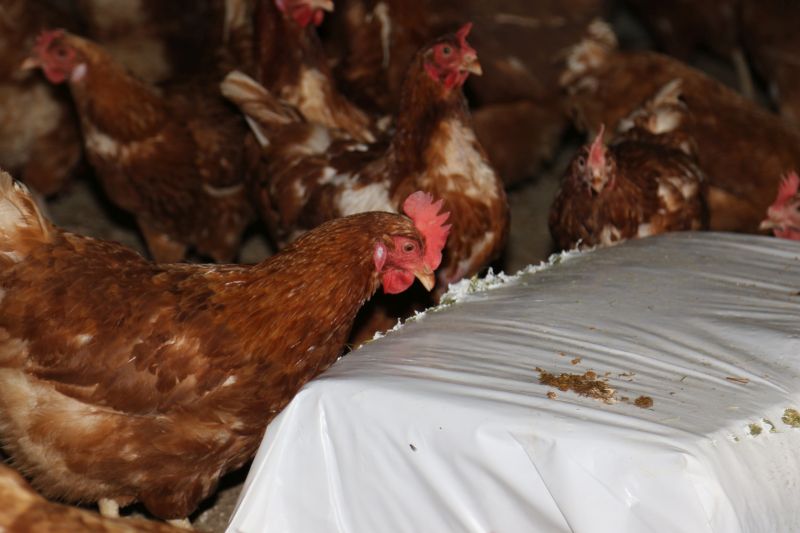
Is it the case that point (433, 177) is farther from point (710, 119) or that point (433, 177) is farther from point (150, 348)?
point (710, 119)

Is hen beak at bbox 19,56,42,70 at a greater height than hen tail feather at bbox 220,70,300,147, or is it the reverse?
hen beak at bbox 19,56,42,70

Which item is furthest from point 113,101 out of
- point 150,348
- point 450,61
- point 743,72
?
point 743,72

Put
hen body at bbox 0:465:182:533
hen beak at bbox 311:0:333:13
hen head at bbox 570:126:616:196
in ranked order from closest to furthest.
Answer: hen body at bbox 0:465:182:533 → hen head at bbox 570:126:616:196 → hen beak at bbox 311:0:333:13

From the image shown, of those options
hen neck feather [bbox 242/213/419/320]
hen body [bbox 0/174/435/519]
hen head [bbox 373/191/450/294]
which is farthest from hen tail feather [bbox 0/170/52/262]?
hen head [bbox 373/191/450/294]

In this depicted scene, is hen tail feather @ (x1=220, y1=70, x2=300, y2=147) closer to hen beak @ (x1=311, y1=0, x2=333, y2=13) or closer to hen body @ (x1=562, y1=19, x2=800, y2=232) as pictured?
hen beak @ (x1=311, y1=0, x2=333, y2=13)

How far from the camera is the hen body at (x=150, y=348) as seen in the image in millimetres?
2498

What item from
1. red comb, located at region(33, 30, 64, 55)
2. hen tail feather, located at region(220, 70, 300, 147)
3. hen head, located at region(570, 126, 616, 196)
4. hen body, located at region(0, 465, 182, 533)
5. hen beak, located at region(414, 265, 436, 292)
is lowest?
hen body, located at region(0, 465, 182, 533)

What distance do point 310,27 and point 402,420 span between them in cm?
266

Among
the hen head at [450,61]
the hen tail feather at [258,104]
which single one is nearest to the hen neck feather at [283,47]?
the hen tail feather at [258,104]

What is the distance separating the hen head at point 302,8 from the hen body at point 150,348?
176cm

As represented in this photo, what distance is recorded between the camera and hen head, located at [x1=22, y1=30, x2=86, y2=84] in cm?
416

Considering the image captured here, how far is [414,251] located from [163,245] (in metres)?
2.27

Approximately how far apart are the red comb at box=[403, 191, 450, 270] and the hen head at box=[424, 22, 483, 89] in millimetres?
707

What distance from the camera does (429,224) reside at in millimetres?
2742
